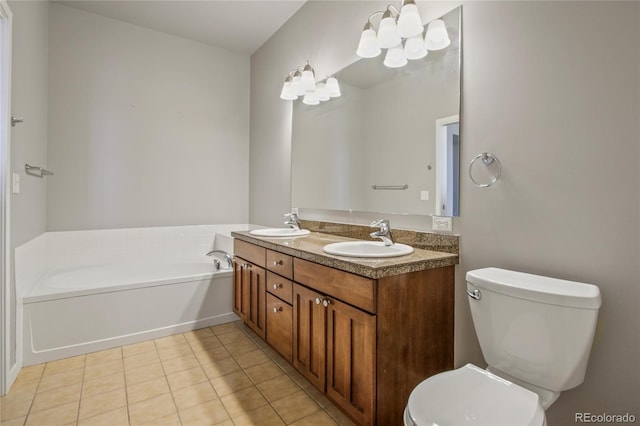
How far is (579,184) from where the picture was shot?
1234 millimetres

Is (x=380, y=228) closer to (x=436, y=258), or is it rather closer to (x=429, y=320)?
(x=436, y=258)

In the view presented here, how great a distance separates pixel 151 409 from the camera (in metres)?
1.72

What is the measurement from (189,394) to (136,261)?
72.2 inches

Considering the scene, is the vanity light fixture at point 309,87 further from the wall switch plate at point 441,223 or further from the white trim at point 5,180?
the white trim at point 5,180

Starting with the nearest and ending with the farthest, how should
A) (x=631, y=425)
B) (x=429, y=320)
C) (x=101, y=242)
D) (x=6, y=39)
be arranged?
1. (x=631, y=425)
2. (x=429, y=320)
3. (x=6, y=39)
4. (x=101, y=242)

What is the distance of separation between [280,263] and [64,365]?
1.61 metres

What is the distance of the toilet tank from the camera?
1.07m

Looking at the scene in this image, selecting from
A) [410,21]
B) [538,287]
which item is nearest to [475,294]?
[538,287]

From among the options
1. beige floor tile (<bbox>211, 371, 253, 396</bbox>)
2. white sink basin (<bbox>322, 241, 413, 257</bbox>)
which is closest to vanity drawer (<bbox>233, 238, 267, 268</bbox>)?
white sink basin (<bbox>322, 241, 413, 257</bbox>)

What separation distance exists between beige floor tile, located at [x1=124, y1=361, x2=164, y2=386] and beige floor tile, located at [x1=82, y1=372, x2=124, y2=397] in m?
0.04

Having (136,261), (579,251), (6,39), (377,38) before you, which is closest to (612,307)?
(579,251)

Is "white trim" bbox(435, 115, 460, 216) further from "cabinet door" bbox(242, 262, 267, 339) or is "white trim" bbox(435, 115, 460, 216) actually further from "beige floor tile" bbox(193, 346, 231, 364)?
"beige floor tile" bbox(193, 346, 231, 364)

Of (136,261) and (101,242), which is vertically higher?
(101,242)

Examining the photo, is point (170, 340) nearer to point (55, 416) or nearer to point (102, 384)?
point (102, 384)
